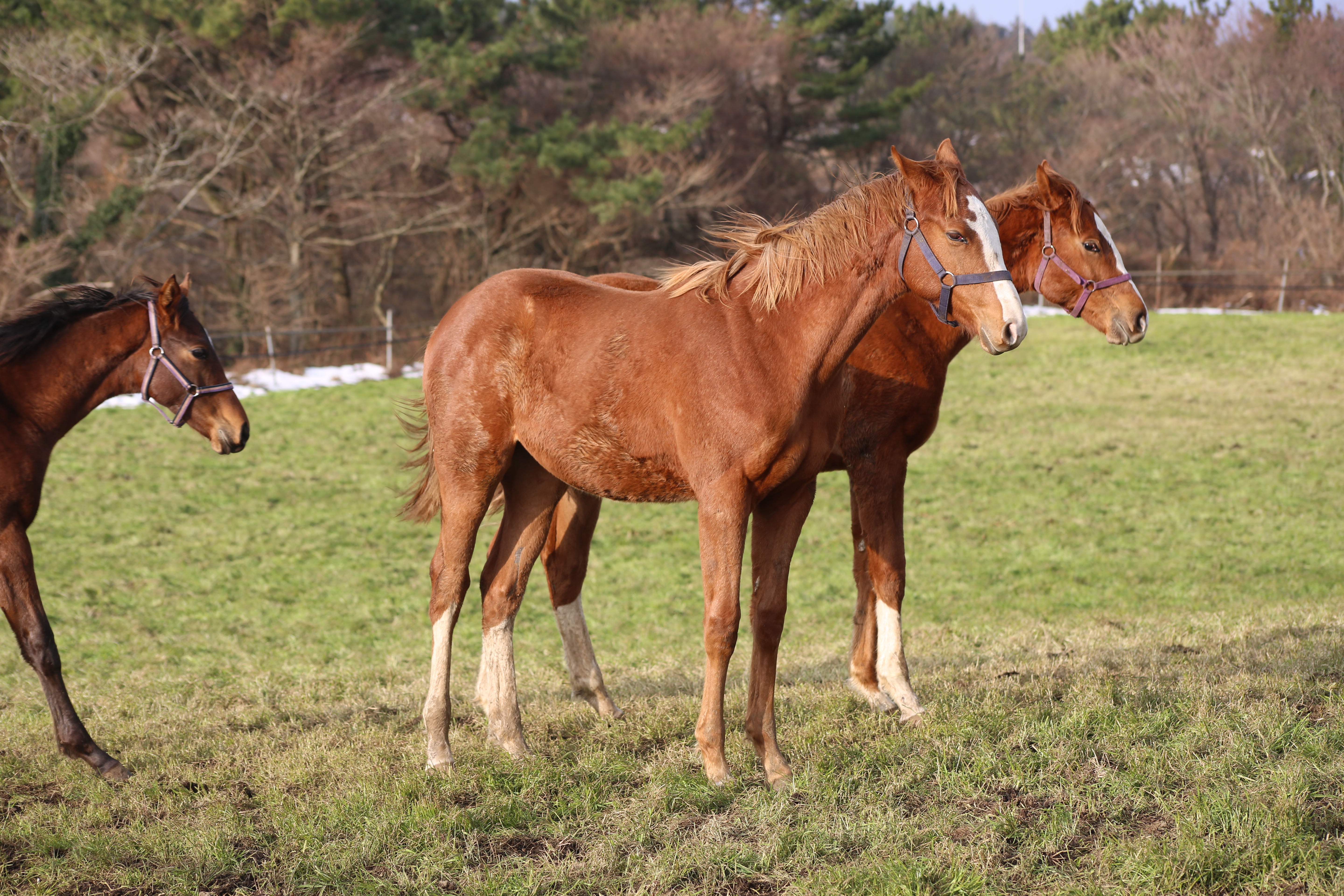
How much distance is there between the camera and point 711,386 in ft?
14.0

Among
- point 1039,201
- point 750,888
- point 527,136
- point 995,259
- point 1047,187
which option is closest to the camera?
point 750,888

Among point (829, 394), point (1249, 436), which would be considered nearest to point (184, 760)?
point (829, 394)

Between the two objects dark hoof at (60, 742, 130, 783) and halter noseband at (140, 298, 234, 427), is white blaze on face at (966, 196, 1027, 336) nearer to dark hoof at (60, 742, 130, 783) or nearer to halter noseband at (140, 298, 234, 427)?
halter noseband at (140, 298, 234, 427)

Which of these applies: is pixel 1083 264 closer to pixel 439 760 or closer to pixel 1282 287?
pixel 439 760

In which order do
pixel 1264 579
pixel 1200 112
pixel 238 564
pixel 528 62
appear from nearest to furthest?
pixel 1264 579, pixel 238 564, pixel 528 62, pixel 1200 112

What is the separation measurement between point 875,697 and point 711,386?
7.17 ft

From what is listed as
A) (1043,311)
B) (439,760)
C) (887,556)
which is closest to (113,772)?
(439,760)

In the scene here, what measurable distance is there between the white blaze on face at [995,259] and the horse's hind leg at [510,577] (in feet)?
7.35

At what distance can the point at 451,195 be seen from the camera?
2872 cm

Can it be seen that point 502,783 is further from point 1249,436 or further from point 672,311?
point 1249,436

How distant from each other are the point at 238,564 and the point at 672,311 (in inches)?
324

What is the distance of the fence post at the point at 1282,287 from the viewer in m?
27.1

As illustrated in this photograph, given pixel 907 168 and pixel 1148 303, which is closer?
pixel 907 168

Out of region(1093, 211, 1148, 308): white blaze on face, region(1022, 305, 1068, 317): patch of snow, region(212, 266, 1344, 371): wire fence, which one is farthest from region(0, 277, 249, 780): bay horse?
region(1022, 305, 1068, 317): patch of snow
